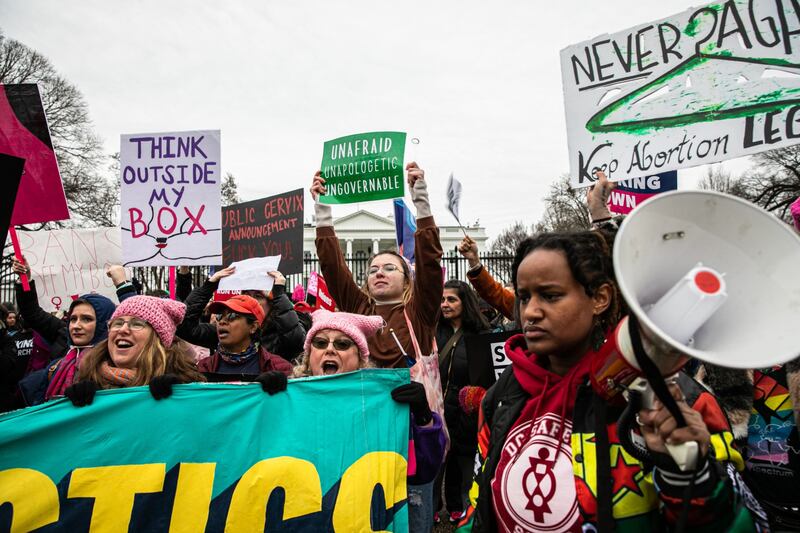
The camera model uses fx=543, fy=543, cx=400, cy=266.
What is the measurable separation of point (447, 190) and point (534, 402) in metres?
3.21

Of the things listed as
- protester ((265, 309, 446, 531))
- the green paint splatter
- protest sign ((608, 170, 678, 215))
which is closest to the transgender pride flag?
protest sign ((608, 170, 678, 215))

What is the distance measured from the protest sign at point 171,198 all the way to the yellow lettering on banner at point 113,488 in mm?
2774

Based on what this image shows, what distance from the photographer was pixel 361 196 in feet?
15.2

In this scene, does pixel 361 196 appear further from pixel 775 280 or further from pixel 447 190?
pixel 775 280

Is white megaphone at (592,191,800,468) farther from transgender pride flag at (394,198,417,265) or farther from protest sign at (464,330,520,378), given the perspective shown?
transgender pride flag at (394,198,417,265)

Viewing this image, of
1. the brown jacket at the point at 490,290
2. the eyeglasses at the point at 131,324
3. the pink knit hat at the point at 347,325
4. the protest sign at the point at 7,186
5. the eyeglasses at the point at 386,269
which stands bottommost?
the pink knit hat at the point at 347,325

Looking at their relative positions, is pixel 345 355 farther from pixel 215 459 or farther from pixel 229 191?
pixel 229 191

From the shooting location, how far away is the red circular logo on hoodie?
1476 millimetres

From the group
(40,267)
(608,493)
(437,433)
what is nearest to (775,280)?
(608,493)

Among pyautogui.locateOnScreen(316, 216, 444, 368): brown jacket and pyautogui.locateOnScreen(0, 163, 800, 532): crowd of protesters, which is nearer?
pyautogui.locateOnScreen(0, 163, 800, 532): crowd of protesters

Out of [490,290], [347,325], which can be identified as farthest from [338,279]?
[490,290]

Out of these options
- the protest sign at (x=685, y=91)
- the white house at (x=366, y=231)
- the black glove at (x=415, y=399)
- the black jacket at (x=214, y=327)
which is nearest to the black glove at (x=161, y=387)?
the black glove at (x=415, y=399)

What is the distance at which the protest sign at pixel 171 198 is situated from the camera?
5.00m

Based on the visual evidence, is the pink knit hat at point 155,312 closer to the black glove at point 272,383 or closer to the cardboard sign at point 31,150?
the black glove at point 272,383
